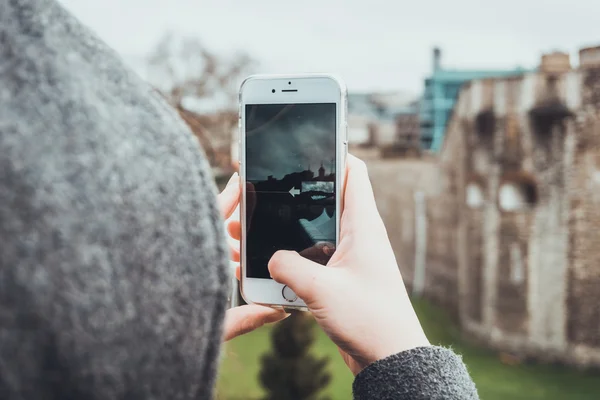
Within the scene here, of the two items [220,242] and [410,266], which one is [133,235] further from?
[410,266]

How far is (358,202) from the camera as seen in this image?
34.1 inches

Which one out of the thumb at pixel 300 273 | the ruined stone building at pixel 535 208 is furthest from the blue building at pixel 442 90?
the thumb at pixel 300 273

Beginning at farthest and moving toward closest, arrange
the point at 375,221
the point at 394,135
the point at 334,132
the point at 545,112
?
the point at 394,135, the point at 545,112, the point at 334,132, the point at 375,221

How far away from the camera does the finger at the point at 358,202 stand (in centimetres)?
83

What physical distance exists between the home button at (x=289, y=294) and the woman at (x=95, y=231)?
0.57 metres

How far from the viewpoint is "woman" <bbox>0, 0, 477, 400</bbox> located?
15.2 inches

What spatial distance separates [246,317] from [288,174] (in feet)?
0.63

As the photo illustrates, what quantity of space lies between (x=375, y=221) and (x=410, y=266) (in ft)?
44.2

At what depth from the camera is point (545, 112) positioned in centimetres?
924

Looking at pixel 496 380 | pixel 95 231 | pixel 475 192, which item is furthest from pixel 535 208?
pixel 95 231

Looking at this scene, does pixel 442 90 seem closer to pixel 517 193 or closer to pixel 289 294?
pixel 517 193

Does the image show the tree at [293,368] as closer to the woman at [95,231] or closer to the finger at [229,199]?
the finger at [229,199]

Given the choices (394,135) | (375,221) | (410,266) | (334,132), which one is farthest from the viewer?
(394,135)

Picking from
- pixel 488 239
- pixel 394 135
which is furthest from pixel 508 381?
pixel 394 135
